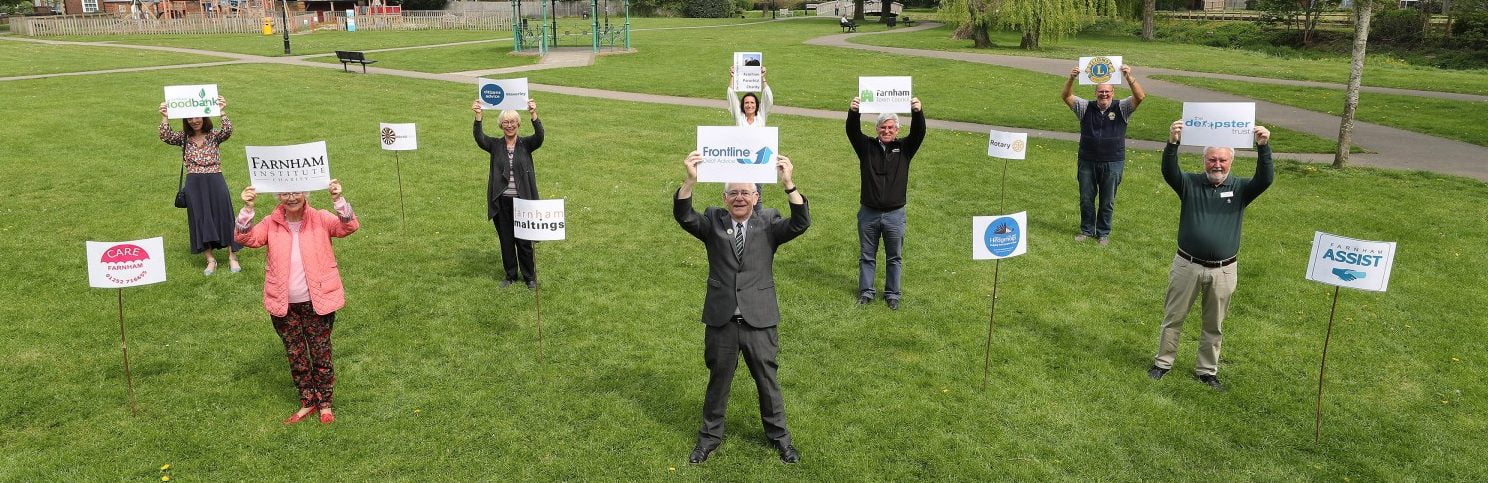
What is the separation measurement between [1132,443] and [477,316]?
6349 mm

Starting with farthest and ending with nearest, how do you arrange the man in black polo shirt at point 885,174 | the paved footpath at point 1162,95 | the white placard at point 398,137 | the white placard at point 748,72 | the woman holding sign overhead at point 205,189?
the paved footpath at point 1162,95, the white placard at point 748,72, the white placard at point 398,137, the woman holding sign overhead at point 205,189, the man in black polo shirt at point 885,174

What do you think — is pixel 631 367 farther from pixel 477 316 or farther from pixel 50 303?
pixel 50 303

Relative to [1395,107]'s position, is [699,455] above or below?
below

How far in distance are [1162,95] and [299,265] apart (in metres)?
26.4

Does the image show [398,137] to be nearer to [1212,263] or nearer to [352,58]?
[1212,263]

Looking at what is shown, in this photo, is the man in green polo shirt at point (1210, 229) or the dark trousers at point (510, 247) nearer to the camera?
the man in green polo shirt at point (1210, 229)

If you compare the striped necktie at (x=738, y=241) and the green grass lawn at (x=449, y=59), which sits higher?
the green grass lawn at (x=449, y=59)

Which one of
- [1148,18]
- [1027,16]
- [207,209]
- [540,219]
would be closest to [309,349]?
[540,219]

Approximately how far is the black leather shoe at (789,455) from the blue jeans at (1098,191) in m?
7.06

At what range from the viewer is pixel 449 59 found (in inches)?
1460

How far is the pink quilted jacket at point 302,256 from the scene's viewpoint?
22.3 ft

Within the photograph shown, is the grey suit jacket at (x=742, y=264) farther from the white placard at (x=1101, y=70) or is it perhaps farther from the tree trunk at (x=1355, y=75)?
the tree trunk at (x=1355, y=75)

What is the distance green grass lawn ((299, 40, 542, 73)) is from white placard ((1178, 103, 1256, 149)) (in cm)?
2924

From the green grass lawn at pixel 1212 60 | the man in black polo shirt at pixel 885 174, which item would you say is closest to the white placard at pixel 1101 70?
the man in black polo shirt at pixel 885 174
